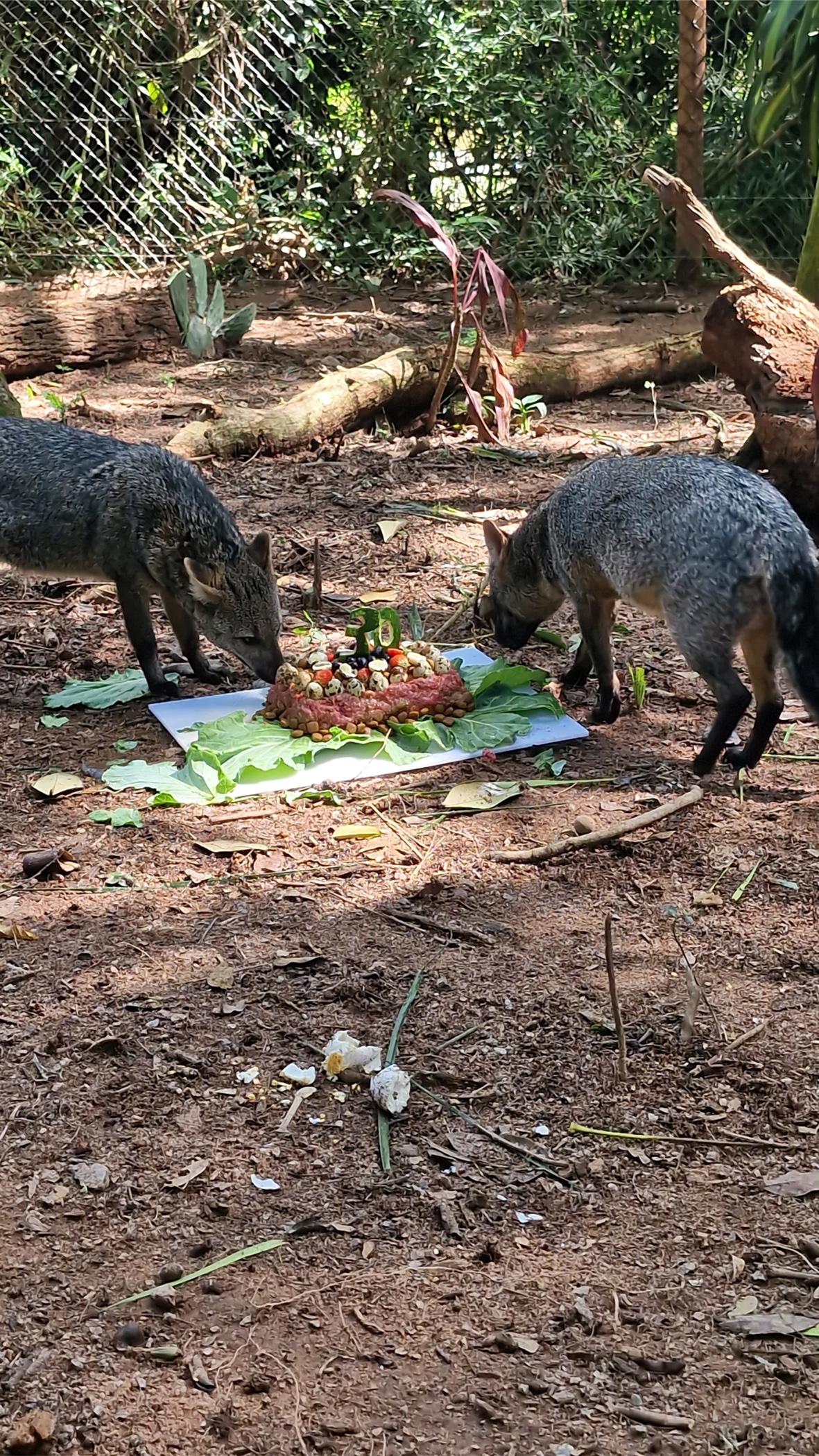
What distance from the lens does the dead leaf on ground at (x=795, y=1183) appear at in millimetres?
3488

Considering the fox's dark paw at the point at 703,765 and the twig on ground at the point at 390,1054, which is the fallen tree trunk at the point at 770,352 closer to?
the fox's dark paw at the point at 703,765

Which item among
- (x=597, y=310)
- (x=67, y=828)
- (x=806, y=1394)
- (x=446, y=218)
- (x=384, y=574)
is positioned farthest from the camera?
(x=446, y=218)

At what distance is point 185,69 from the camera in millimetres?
12500

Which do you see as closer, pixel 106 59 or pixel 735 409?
pixel 735 409

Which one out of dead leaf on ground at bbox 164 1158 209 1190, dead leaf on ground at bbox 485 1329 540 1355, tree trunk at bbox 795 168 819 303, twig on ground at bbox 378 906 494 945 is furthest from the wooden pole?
dead leaf on ground at bbox 485 1329 540 1355

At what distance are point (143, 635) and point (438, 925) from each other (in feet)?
7.96

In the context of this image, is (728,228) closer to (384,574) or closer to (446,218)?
(446,218)

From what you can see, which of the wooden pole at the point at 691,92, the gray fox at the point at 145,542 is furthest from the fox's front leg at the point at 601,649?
the wooden pole at the point at 691,92

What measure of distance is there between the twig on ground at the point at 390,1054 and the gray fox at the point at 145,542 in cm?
237

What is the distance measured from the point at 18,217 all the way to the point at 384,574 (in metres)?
6.62

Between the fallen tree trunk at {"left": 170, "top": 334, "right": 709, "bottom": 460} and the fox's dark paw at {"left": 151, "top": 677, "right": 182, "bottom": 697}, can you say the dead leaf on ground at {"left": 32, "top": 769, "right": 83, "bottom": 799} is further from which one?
the fallen tree trunk at {"left": 170, "top": 334, "right": 709, "bottom": 460}

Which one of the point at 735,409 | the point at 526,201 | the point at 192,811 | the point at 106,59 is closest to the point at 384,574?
the point at 192,811

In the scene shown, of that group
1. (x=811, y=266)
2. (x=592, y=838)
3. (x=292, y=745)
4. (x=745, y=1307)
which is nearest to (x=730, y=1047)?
(x=745, y=1307)

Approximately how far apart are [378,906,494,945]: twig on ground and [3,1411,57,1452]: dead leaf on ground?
2.06m
